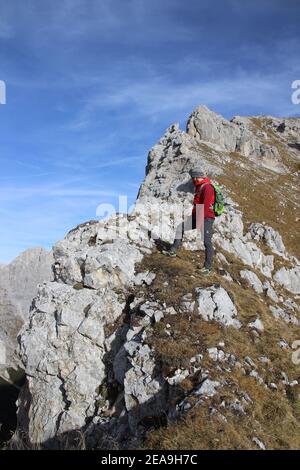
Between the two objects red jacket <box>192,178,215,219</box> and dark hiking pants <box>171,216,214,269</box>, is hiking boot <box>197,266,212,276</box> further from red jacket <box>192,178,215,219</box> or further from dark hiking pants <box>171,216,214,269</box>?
red jacket <box>192,178,215,219</box>

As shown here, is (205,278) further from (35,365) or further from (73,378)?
(35,365)

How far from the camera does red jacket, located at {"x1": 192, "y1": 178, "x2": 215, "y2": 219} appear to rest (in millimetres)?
18531

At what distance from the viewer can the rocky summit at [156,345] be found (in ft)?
38.6

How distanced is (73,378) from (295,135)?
81.3m

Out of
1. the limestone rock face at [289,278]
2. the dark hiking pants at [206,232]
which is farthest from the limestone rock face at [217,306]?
the limestone rock face at [289,278]

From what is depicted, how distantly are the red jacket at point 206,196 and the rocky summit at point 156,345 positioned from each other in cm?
307

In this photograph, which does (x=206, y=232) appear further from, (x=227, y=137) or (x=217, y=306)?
(x=227, y=137)

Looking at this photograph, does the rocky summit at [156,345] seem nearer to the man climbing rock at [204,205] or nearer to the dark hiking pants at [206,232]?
the dark hiking pants at [206,232]

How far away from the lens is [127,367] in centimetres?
1566

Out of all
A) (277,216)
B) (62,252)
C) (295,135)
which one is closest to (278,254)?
(277,216)

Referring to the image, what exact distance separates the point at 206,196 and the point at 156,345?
7.26 m

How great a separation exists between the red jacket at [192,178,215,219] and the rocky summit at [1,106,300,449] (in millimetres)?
3074

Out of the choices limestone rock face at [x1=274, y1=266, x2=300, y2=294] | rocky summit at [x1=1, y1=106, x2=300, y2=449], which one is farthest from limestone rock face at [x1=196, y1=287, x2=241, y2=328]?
limestone rock face at [x1=274, y1=266, x2=300, y2=294]

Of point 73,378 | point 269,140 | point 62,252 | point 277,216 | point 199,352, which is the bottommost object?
point 73,378
